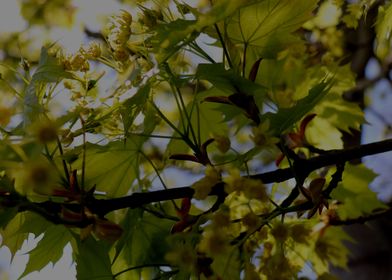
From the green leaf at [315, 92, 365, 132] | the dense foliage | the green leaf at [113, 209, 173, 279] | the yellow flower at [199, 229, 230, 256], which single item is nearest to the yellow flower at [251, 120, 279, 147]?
the dense foliage

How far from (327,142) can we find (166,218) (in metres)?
0.53

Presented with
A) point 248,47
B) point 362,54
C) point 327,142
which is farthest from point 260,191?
point 362,54

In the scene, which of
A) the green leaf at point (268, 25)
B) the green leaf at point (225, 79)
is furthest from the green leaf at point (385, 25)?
the green leaf at point (225, 79)

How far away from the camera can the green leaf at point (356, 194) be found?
76 cm

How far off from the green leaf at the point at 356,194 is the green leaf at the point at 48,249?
35 cm

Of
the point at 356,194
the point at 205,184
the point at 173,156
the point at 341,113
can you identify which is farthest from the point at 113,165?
the point at 341,113

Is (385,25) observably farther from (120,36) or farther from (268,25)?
(120,36)

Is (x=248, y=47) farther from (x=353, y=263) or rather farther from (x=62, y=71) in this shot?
(x=353, y=263)

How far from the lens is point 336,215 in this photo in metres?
0.79

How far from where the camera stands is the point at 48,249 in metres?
0.78

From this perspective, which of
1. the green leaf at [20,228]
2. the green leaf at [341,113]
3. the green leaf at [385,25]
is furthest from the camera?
the green leaf at [341,113]

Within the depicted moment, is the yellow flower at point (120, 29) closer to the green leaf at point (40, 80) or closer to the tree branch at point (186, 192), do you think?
the green leaf at point (40, 80)

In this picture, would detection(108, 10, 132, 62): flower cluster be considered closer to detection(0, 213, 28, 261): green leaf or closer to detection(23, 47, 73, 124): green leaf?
detection(23, 47, 73, 124): green leaf

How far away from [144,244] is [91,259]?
0.09 metres
